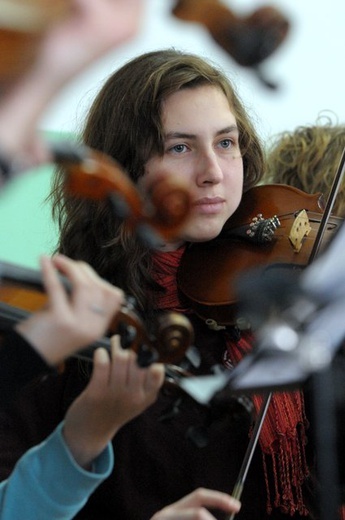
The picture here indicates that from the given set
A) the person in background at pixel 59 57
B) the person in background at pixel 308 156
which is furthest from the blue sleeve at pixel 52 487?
the person in background at pixel 308 156

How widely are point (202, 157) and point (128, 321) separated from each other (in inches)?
15.1

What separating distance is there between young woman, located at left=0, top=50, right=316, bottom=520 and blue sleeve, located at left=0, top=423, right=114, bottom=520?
174 millimetres

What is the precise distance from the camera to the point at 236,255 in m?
1.32

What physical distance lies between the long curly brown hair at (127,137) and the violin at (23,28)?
669mm

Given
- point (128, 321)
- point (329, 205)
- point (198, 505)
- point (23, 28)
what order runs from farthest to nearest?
point (329, 205) → point (198, 505) → point (128, 321) → point (23, 28)

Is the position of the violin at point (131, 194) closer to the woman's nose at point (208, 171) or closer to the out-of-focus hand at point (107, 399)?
the out-of-focus hand at point (107, 399)

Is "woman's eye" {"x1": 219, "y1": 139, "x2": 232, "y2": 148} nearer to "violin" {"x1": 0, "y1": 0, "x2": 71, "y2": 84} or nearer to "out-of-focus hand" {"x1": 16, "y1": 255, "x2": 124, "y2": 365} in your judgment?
"out-of-focus hand" {"x1": 16, "y1": 255, "x2": 124, "y2": 365}

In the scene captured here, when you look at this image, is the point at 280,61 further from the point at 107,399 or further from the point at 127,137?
the point at 127,137

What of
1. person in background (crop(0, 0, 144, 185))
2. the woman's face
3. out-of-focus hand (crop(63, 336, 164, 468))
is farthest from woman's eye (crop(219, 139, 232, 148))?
person in background (crop(0, 0, 144, 185))

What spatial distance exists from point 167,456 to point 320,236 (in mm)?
369

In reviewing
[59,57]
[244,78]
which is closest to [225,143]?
[244,78]

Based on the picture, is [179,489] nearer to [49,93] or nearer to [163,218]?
[163,218]

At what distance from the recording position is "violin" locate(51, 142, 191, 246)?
724mm

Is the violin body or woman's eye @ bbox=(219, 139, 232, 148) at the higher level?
woman's eye @ bbox=(219, 139, 232, 148)
